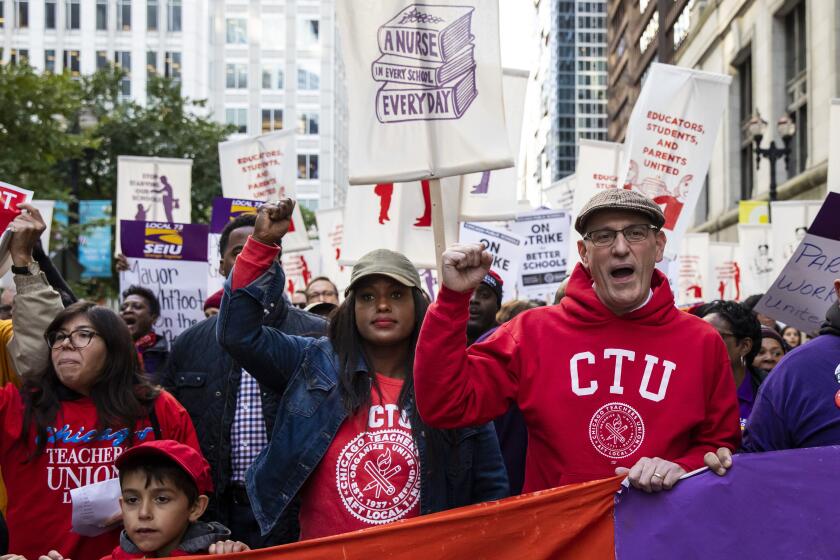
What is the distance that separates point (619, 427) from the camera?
3.23m

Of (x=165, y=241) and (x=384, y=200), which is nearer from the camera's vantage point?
(x=384, y=200)

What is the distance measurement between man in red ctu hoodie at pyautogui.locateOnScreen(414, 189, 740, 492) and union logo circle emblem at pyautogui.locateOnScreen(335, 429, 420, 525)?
44 centimetres

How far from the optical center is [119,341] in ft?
14.0

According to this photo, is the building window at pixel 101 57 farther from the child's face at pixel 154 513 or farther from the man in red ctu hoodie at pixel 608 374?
the man in red ctu hoodie at pixel 608 374

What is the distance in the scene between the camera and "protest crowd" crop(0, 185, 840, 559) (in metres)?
3.23

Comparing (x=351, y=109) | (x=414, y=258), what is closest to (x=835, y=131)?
(x=414, y=258)

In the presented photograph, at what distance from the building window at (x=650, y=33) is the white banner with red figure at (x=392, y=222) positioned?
47.1 m

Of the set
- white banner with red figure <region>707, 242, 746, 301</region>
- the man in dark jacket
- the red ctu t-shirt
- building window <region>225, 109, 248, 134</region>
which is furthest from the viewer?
building window <region>225, 109, 248, 134</region>

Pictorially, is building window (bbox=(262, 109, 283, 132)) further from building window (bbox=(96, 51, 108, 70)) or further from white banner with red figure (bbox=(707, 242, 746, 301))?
white banner with red figure (bbox=(707, 242, 746, 301))

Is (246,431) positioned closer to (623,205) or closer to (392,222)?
(623,205)

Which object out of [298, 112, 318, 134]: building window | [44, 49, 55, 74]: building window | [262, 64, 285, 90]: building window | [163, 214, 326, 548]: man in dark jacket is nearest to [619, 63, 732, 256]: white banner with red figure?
[163, 214, 326, 548]: man in dark jacket

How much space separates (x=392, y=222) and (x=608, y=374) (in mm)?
5344

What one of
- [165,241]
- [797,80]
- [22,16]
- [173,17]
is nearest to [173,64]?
[173,17]

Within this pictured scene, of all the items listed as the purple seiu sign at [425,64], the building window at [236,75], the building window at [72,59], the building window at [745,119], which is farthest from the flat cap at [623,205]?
the building window at [236,75]
